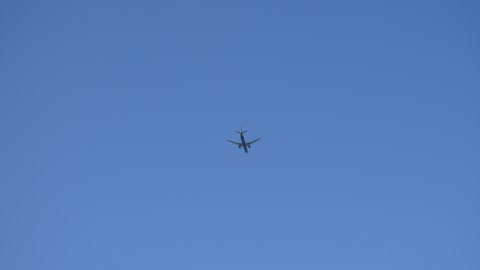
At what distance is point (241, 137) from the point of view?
406 feet
